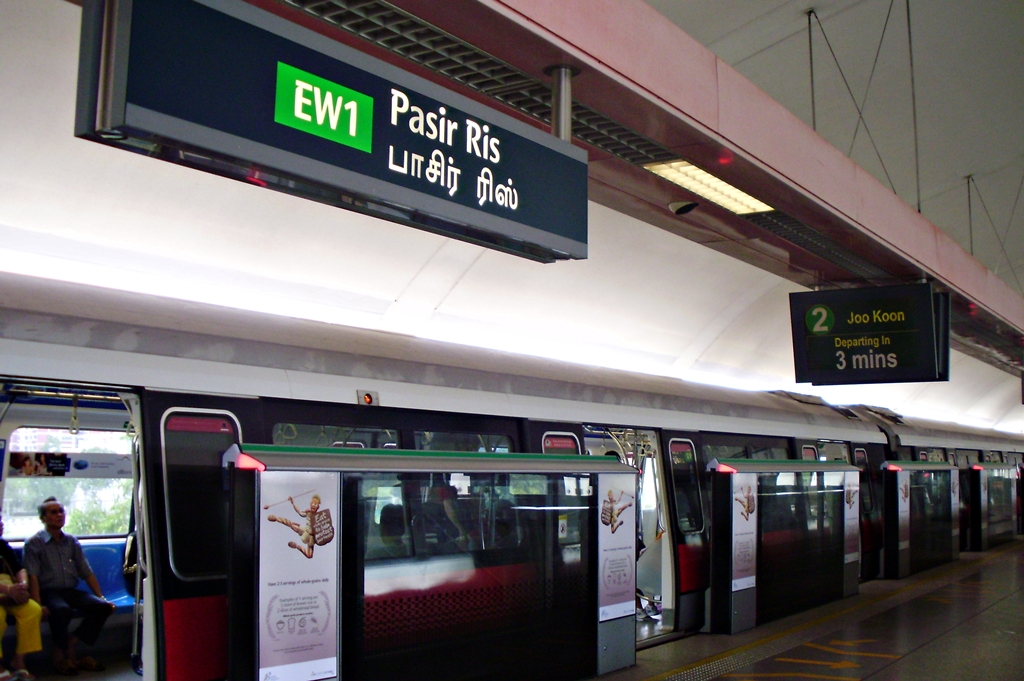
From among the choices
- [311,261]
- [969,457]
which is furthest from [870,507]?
[311,261]

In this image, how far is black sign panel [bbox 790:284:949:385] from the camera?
29.0ft

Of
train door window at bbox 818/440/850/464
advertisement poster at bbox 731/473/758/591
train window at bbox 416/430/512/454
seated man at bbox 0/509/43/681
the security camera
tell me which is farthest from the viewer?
train door window at bbox 818/440/850/464

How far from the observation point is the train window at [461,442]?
248 inches

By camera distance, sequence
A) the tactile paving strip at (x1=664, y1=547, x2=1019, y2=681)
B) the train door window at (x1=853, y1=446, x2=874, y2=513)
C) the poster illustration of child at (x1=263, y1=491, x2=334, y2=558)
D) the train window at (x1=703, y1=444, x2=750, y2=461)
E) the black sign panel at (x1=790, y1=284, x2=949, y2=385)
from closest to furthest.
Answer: the poster illustration of child at (x1=263, y1=491, x2=334, y2=558) < the tactile paving strip at (x1=664, y1=547, x2=1019, y2=681) < the black sign panel at (x1=790, y1=284, x2=949, y2=385) < the train window at (x1=703, y1=444, x2=750, y2=461) < the train door window at (x1=853, y1=446, x2=874, y2=513)

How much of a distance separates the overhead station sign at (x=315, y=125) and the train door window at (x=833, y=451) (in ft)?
30.9

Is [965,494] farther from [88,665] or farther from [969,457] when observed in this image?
[88,665]

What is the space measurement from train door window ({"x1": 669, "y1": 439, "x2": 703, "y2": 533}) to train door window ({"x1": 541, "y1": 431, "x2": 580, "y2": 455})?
1.70m

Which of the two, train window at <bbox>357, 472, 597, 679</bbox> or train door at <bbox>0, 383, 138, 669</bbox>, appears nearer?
train window at <bbox>357, 472, 597, 679</bbox>

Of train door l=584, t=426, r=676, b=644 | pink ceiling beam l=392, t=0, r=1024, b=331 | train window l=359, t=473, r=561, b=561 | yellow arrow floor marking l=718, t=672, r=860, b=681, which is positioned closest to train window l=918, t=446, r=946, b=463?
train door l=584, t=426, r=676, b=644

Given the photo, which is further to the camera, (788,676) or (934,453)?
(934,453)

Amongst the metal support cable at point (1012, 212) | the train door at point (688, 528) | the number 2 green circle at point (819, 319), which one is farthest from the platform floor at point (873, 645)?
the metal support cable at point (1012, 212)

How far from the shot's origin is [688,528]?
9.24 metres

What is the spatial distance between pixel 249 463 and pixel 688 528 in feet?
18.1

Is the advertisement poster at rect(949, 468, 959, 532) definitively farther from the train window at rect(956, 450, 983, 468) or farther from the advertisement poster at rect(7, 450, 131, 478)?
the advertisement poster at rect(7, 450, 131, 478)
